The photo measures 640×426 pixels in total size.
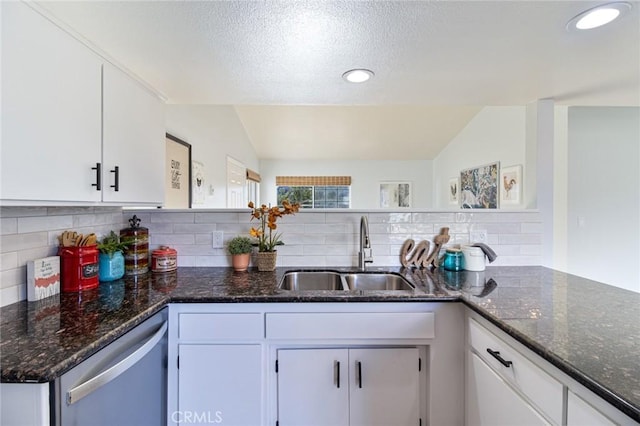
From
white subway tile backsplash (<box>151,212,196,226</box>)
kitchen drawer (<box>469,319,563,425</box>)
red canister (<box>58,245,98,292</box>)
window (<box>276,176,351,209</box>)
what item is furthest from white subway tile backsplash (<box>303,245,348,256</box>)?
window (<box>276,176,351,209</box>)

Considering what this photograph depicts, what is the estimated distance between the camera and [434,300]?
1.29 m

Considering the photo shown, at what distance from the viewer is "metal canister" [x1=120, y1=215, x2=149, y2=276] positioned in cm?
162

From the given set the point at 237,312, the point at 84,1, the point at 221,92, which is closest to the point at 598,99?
the point at 221,92

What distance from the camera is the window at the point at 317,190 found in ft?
20.7

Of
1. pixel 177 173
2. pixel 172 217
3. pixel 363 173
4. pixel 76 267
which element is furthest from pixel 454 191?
pixel 76 267

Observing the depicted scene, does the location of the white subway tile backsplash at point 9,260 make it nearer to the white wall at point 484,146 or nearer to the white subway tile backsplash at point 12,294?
→ the white subway tile backsplash at point 12,294

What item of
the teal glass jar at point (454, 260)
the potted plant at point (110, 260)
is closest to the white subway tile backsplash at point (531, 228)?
the teal glass jar at point (454, 260)

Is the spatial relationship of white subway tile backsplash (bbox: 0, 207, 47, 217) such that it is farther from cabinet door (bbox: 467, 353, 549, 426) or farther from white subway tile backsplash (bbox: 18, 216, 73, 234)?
cabinet door (bbox: 467, 353, 549, 426)

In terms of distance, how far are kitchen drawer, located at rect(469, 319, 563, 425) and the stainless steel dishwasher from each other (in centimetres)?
124

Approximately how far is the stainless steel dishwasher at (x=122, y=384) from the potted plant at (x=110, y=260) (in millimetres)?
480

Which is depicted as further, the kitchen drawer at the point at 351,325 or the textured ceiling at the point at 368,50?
the kitchen drawer at the point at 351,325

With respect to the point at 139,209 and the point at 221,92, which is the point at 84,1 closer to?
the point at 221,92

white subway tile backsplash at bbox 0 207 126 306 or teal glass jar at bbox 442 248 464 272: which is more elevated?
white subway tile backsplash at bbox 0 207 126 306

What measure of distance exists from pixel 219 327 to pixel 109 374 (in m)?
0.46
